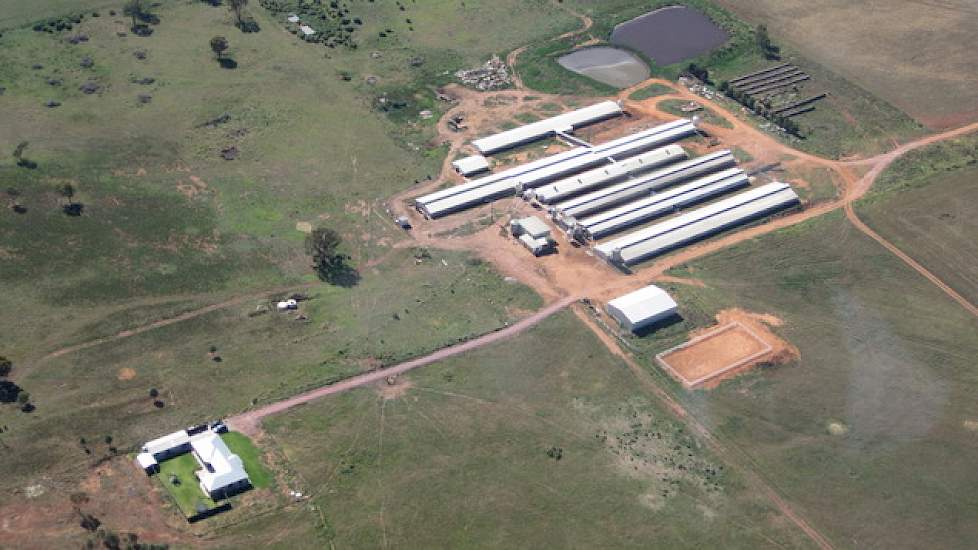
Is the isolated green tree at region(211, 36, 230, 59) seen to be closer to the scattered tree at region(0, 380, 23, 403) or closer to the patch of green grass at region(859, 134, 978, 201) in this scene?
the scattered tree at region(0, 380, 23, 403)

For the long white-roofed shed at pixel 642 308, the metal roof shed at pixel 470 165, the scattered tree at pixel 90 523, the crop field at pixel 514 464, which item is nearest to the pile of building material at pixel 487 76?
the metal roof shed at pixel 470 165

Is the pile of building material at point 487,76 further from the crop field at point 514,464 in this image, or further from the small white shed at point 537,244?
the crop field at point 514,464

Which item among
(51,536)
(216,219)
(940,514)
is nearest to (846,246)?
(940,514)

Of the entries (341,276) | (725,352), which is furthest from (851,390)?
(341,276)

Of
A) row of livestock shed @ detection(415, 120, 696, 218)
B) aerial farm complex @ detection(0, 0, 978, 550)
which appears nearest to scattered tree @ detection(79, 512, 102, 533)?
aerial farm complex @ detection(0, 0, 978, 550)

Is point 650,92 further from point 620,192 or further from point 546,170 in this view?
point 620,192
